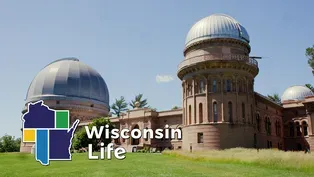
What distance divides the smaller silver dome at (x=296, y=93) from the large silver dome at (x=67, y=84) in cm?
4071

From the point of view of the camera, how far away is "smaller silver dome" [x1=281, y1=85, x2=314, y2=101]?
203 feet

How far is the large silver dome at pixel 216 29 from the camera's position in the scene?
41.6 m

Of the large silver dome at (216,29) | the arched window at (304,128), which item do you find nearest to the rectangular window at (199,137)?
the large silver dome at (216,29)

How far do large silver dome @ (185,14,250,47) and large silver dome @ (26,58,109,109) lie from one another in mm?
36265

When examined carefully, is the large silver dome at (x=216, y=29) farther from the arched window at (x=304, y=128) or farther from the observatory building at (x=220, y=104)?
the arched window at (x=304, y=128)

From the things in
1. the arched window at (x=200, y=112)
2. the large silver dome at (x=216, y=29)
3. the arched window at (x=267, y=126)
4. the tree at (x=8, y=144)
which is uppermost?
the large silver dome at (x=216, y=29)

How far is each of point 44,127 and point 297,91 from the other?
5507 cm

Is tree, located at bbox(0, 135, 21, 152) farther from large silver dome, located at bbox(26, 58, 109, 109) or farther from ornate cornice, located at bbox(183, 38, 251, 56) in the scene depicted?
ornate cornice, located at bbox(183, 38, 251, 56)

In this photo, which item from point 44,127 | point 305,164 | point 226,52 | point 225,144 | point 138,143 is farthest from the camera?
point 138,143

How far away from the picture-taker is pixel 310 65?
42.4 meters

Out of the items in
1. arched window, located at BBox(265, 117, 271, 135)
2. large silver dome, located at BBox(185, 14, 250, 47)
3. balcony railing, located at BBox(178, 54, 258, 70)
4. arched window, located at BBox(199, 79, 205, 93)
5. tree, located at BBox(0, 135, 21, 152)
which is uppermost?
large silver dome, located at BBox(185, 14, 250, 47)

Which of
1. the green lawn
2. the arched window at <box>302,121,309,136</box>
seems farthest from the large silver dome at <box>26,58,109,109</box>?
the green lawn

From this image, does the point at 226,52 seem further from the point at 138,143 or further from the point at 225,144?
the point at 138,143

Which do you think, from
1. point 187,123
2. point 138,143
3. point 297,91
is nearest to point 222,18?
point 187,123
